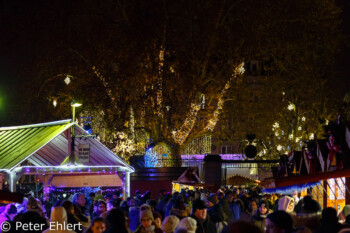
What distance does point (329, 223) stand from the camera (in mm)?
7625

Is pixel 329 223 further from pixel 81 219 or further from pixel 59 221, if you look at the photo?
pixel 81 219

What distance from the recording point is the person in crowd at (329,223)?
7450 mm

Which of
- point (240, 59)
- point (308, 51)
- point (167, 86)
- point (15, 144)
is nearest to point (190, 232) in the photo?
point (15, 144)

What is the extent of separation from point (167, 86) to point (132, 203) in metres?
16.3

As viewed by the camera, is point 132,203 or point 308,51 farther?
point 308,51

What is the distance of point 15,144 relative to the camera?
1862 centimetres

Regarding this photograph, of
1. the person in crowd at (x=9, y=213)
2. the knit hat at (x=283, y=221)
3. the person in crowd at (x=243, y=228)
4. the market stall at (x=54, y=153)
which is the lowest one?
the person in crowd at (x=9, y=213)

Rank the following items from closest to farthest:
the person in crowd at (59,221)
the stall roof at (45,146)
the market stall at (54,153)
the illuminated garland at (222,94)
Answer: the person in crowd at (59,221) → the market stall at (54,153) → the stall roof at (45,146) → the illuminated garland at (222,94)

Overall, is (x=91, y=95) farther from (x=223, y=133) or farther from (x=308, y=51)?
(x=308, y=51)

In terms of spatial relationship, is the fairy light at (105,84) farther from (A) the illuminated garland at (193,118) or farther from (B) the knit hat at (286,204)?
(B) the knit hat at (286,204)

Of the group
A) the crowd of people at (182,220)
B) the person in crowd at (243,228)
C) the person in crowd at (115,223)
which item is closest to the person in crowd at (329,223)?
the crowd of people at (182,220)

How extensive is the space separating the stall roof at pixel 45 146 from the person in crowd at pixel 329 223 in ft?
36.1

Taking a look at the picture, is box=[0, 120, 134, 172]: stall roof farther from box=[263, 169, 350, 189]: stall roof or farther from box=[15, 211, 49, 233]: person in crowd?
box=[15, 211, 49, 233]: person in crowd

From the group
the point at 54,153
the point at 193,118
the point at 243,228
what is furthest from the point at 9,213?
the point at 193,118
